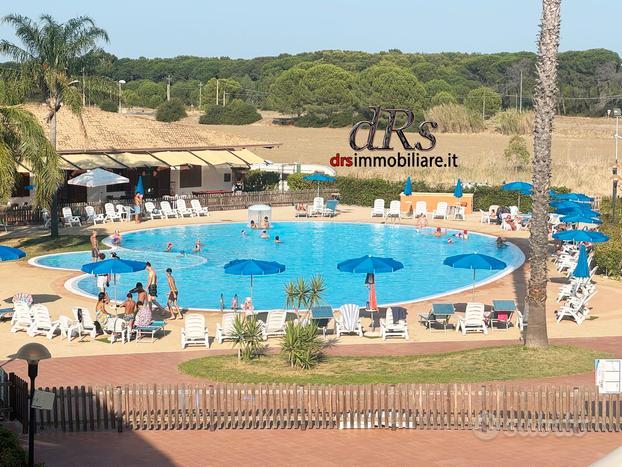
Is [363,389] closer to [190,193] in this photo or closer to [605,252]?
[605,252]

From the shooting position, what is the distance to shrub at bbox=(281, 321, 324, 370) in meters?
18.6

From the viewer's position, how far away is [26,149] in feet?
101

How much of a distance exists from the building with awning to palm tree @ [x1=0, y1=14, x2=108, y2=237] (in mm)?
7476

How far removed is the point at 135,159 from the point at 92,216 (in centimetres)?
571

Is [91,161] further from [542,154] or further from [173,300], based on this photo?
[542,154]

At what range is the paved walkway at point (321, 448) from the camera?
14070 mm

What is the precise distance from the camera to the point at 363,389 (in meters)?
15.1

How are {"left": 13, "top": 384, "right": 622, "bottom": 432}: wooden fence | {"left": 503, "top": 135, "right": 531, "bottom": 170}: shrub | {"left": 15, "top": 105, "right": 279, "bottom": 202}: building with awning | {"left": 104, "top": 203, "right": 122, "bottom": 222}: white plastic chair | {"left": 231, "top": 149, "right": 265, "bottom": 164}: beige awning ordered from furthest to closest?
{"left": 503, "top": 135, "right": 531, "bottom": 170}: shrub, {"left": 231, "top": 149, "right": 265, "bottom": 164}: beige awning, {"left": 15, "top": 105, "right": 279, "bottom": 202}: building with awning, {"left": 104, "top": 203, "right": 122, "bottom": 222}: white plastic chair, {"left": 13, "top": 384, "right": 622, "bottom": 432}: wooden fence

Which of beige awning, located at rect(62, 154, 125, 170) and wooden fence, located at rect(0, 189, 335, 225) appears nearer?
wooden fence, located at rect(0, 189, 335, 225)

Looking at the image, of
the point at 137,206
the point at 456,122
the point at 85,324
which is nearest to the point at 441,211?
the point at 137,206

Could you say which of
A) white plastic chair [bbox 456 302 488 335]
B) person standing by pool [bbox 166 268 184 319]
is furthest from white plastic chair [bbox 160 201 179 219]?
white plastic chair [bbox 456 302 488 335]

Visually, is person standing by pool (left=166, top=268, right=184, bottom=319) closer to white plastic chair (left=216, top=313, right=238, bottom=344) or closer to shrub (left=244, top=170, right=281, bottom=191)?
white plastic chair (left=216, top=313, right=238, bottom=344)

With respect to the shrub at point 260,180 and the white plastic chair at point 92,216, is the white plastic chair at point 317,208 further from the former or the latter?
the white plastic chair at point 92,216

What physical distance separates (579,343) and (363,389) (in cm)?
750
